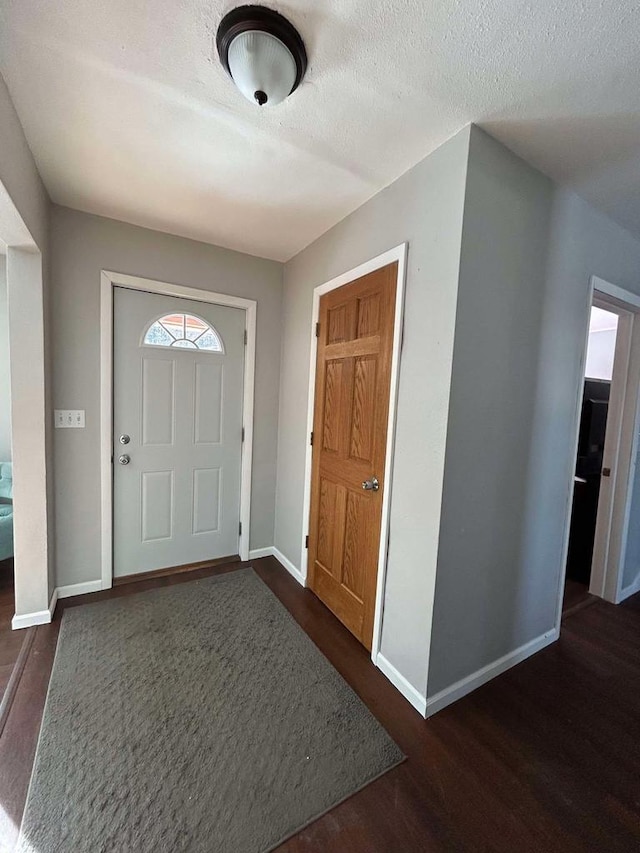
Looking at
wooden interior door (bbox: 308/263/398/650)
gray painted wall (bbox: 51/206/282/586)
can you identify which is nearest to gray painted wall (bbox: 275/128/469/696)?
wooden interior door (bbox: 308/263/398/650)

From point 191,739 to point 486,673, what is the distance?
4.55ft

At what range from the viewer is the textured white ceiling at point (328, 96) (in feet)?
3.16

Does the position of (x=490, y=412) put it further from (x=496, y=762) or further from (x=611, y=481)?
(x=611, y=481)

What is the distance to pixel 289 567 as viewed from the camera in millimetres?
2689

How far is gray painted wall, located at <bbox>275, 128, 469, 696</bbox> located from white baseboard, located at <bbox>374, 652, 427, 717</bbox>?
0.03 meters

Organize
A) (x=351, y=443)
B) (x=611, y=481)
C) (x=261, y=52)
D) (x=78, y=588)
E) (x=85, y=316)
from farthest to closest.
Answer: (x=611, y=481), (x=78, y=588), (x=85, y=316), (x=351, y=443), (x=261, y=52)

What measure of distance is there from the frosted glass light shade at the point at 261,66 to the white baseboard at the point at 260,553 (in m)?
2.76

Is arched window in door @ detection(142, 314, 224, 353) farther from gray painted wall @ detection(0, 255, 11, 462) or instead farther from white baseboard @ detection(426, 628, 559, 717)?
white baseboard @ detection(426, 628, 559, 717)

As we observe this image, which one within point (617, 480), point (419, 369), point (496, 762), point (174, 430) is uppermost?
point (419, 369)

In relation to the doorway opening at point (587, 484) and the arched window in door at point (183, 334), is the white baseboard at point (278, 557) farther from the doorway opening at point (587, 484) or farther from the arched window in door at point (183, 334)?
the doorway opening at point (587, 484)

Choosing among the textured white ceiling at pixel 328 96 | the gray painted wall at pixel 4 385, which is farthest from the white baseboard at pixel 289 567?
the textured white ceiling at pixel 328 96

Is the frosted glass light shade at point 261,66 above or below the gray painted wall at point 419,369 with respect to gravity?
above

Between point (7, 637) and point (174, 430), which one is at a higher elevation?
point (174, 430)

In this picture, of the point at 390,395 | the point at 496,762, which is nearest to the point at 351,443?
the point at 390,395
